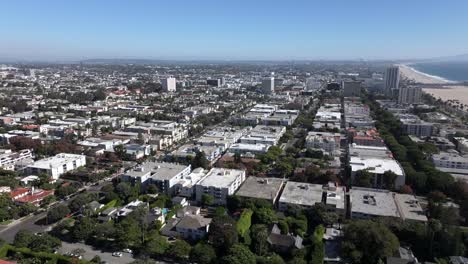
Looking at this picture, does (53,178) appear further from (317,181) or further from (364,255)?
(364,255)

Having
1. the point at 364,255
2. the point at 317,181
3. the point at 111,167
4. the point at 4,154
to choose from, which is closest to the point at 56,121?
the point at 4,154

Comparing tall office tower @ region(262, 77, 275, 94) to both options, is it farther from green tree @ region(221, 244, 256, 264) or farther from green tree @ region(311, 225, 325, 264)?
green tree @ region(221, 244, 256, 264)

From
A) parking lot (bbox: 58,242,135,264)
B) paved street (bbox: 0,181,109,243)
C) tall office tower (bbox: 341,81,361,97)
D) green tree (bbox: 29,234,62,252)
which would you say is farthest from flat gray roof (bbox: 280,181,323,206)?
tall office tower (bbox: 341,81,361,97)

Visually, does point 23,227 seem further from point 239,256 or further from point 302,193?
point 302,193

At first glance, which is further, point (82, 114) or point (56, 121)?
point (82, 114)

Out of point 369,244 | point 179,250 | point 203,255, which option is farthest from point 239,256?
point 369,244

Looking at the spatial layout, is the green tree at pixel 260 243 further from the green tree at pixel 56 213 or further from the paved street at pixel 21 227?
the paved street at pixel 21 227
